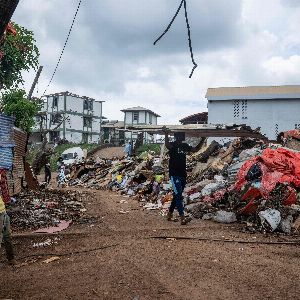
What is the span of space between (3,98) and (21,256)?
51.6ft

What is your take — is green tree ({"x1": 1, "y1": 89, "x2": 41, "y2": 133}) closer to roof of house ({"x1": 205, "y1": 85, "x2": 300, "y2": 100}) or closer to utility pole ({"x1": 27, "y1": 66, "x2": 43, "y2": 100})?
utility pole ({"x1": 27, "y1": 66, "x2": 43, "y2": 100})

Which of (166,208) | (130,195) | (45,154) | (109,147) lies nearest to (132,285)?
(166,208)

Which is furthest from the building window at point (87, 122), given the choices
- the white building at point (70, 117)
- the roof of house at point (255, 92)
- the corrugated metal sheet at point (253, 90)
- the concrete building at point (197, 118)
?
the roof of house at point (255, 92)

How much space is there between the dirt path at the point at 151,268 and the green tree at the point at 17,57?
15.9 meters

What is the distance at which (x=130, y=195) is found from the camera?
1537cm

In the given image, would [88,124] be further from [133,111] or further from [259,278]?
[259,278]

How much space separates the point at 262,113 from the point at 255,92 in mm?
1859

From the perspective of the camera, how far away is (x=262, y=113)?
28.5m

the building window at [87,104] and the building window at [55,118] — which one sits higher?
the building window at [87,104]

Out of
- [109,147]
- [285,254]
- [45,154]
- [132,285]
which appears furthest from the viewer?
[109,147]

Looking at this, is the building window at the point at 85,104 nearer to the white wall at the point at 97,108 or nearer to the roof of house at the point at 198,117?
the white wall at the point at 97,108

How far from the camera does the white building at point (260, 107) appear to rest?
27.7 metres

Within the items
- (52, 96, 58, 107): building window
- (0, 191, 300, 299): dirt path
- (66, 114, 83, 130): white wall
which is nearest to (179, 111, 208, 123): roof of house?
(66, 114, 83, 130): white wall

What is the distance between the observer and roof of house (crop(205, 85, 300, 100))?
2752 centimetres
